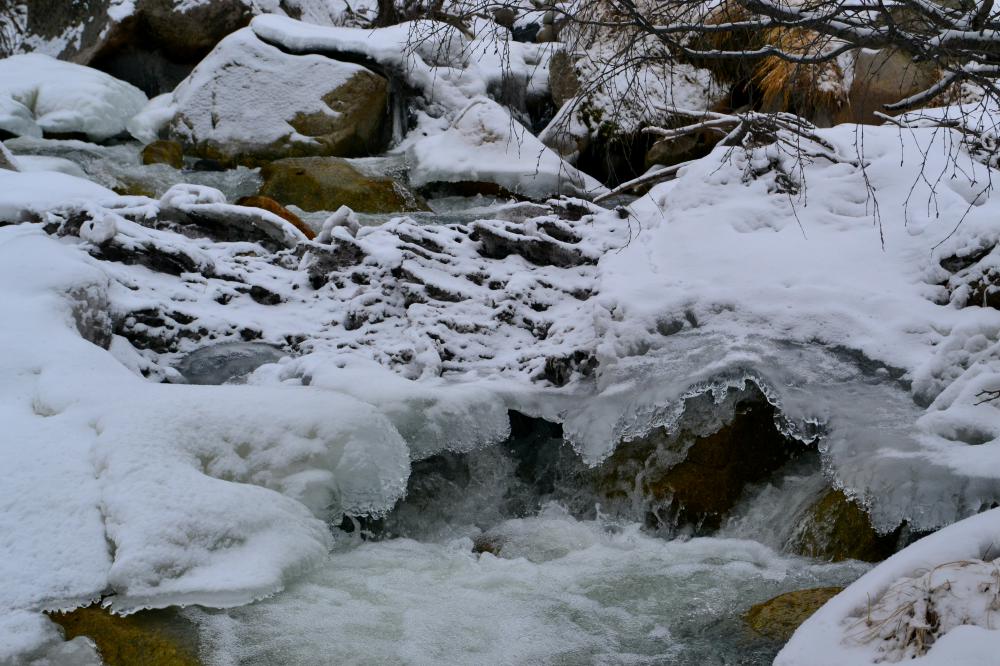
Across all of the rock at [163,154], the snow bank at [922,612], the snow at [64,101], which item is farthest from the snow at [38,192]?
the snow bank at [922,612]

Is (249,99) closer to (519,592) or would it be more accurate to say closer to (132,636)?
(519,592)

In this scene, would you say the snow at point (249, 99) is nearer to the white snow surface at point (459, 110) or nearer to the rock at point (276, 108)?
the rock at point (276, 108)

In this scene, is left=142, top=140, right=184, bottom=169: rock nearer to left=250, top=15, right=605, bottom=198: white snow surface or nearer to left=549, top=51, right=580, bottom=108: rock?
left=250, top=15, right=605, bottom=198: white snow surface

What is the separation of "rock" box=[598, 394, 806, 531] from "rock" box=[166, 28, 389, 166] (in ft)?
22.3

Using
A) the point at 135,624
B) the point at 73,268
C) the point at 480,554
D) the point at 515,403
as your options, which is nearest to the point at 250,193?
the point at 73,268

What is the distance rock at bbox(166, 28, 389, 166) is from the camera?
1036cm

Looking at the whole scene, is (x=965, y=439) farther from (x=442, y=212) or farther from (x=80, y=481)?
(x=442, y=212)

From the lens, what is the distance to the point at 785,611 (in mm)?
3273

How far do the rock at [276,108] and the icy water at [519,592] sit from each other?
6650 mm

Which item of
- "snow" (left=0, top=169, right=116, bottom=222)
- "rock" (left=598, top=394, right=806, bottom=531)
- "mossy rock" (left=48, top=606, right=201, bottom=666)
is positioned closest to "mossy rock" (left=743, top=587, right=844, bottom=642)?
"rock" (left=598, top=394, right=806, bottom=531)

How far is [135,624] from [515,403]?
2282mm

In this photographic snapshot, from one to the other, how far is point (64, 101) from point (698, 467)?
9.20 metres

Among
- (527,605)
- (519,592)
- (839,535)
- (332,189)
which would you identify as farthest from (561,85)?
(527,605)

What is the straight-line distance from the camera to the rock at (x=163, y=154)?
392 inches
